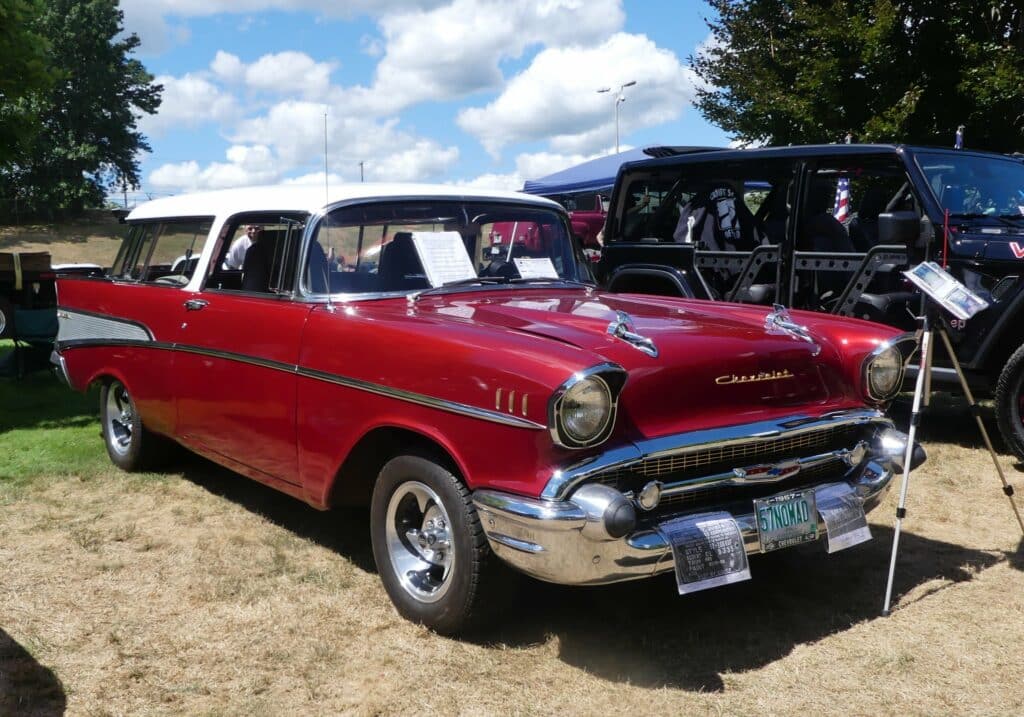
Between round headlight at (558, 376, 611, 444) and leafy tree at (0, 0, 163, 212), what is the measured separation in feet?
132

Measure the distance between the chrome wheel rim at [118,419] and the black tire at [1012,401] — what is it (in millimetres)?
5269

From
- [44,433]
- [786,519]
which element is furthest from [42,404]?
[786,519]

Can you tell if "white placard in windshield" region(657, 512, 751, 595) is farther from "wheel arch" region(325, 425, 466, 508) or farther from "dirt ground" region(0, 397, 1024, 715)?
"wheel arch" region(325, 425, 466, 508)

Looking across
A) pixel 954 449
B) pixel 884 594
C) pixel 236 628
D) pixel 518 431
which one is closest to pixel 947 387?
pixel 954 449

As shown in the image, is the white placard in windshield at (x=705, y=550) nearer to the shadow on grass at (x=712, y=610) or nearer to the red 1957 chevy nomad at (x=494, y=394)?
the red 1957 chevy nomad at (x=494, y=394)

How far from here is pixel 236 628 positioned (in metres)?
3.54

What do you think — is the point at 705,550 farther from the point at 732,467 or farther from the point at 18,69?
the point at 18,69

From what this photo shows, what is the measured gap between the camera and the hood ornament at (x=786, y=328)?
3.68m

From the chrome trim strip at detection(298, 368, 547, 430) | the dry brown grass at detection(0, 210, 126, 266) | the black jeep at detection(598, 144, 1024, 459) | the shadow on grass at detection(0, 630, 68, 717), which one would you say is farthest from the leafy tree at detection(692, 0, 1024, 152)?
the dry brown grass at detection(0, 210, 126, 266)

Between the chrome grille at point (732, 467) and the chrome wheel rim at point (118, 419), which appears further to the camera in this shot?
the chrome wheel rim at point (118, 419)

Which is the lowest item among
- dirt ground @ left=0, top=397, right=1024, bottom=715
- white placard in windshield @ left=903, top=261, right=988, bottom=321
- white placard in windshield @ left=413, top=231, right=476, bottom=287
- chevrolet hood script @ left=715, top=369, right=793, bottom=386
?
dirt ground @ left=0, top=397, right=1024, bottom=715

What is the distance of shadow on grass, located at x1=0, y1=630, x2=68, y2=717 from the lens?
9.68ft

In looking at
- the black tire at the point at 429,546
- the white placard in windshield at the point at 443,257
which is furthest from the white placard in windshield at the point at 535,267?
the black tire at the point at 429,546

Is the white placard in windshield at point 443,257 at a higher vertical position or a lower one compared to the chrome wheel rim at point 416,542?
higher
